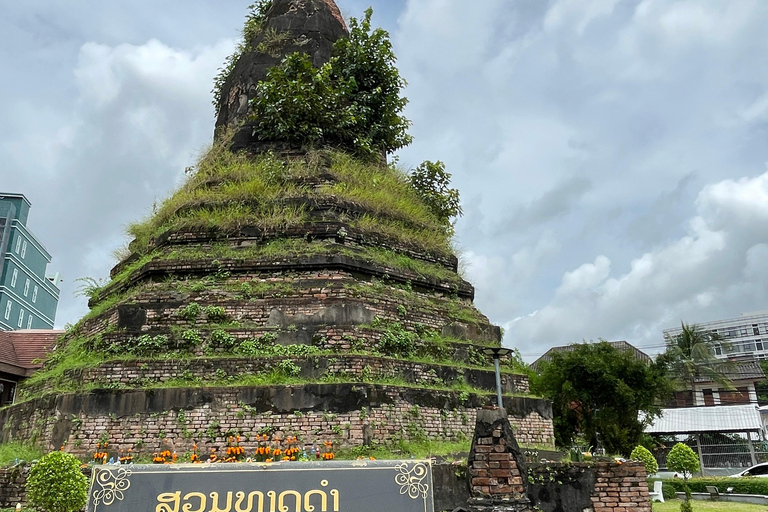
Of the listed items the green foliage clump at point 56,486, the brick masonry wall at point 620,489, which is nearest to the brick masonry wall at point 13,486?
the green foliage clump at point 56,486

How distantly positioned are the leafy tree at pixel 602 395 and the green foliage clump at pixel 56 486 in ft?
63.4

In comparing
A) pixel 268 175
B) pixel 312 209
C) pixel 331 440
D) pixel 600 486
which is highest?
pixel 268 175

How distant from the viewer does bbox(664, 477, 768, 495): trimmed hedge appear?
1861 cm

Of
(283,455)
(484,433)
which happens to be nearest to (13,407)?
(283,455)

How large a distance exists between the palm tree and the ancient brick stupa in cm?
2809

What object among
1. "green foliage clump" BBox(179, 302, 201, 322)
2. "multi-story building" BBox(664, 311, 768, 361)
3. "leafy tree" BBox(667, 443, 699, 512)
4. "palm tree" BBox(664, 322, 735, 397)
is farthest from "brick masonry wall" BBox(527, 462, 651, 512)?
"multi-story building" BBox(664, 311, 768, 361)

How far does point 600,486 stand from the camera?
753 centimetres

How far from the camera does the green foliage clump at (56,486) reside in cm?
643

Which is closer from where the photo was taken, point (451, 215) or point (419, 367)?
point (419, 367)

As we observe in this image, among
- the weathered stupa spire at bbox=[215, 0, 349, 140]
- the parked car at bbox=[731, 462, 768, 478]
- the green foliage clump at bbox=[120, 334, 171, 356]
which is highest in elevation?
the weathered stupa spire at bbox=[215, 0, 349, 140]

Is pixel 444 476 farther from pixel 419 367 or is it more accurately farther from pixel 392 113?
pixel 392 113

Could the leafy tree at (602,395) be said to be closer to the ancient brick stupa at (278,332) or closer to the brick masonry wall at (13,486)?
the ancient brick stupa at (278,332)

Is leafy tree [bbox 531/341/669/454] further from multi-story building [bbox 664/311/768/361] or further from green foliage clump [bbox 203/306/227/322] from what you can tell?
multi-story building [bbox 664/311/768/361]

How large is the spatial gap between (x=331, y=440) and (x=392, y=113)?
936cm
